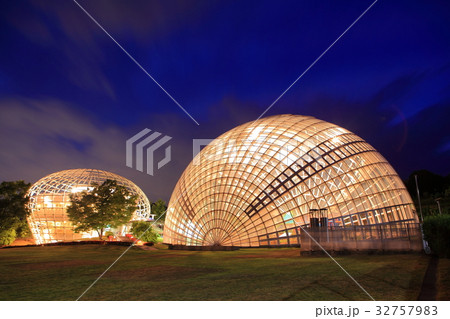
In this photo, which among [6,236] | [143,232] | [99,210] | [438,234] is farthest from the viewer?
[143,232]

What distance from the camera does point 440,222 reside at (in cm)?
1675

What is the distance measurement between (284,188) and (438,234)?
49.8ft

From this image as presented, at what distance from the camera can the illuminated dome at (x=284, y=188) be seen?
1126 inches

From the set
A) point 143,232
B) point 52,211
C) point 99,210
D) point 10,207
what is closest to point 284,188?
point 99,210

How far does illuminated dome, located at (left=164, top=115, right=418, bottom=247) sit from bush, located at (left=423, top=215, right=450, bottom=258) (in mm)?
8678

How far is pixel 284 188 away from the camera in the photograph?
3036cm

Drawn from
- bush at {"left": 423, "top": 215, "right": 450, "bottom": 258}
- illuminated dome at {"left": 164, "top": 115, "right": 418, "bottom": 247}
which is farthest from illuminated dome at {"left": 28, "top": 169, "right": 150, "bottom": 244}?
bush at {"left": 423, "top": 215, "right": 450, "bottom": 258}

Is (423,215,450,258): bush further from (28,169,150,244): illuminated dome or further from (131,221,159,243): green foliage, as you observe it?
(28,169,150,244): illuminated dome

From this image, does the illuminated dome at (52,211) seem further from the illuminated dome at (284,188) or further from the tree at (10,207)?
the illuminated dome at (284,188)

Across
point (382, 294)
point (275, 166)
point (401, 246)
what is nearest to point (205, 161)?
point (275, 166)

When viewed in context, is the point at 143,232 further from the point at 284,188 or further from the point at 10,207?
the point at 284,188

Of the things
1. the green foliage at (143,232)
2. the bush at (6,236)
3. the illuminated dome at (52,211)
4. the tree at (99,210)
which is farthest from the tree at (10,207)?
the illuminated dome at (52,211)

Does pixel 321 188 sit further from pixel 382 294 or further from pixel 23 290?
pixel 23 290

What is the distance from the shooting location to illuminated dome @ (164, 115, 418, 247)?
93.8 feet
